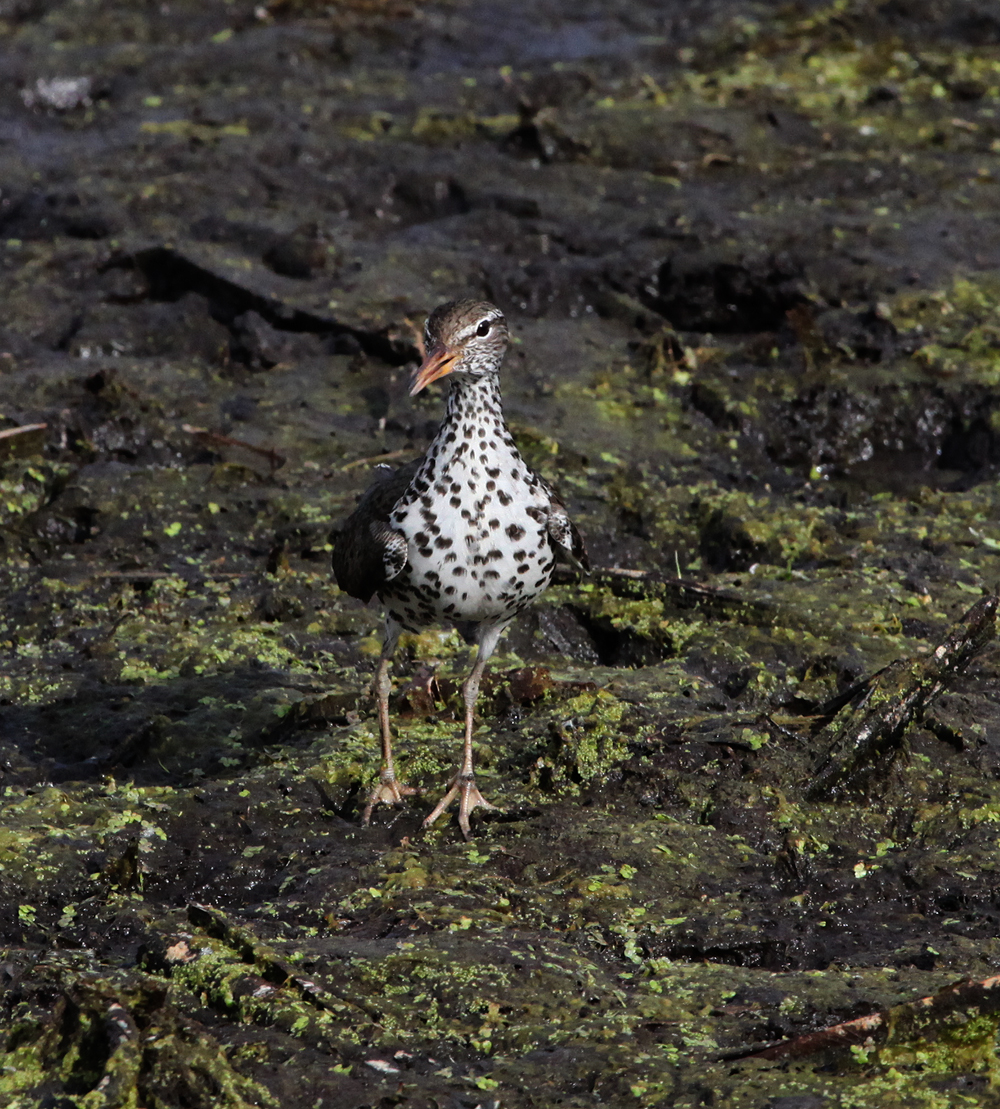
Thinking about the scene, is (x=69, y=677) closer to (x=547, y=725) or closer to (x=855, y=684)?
(x=547, y=725)

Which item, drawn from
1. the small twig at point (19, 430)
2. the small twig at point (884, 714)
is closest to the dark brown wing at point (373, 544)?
the small twig at point (884, 714)

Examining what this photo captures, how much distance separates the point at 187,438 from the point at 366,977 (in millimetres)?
4893

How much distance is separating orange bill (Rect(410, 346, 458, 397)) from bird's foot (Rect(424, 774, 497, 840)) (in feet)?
4.96

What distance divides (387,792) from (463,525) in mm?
1188

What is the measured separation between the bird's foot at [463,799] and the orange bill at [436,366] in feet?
4.96

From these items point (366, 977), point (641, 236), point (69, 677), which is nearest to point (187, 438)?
point (69, 677)

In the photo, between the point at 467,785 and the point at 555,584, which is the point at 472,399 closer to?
the point at 467,785

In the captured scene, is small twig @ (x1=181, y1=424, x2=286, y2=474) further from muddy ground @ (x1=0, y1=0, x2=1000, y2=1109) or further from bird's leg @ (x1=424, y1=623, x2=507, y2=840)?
bird's leg @ (x1=424, y1=623, x2=507, y2=840)

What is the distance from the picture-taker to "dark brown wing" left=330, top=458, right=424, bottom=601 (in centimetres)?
559

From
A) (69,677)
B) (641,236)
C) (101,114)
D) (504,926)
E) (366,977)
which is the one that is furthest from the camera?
(101,114)

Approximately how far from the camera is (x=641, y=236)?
11219 millimetres

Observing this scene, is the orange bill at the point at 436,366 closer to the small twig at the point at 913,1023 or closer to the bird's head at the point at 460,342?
the bird's head at the point at 460,342

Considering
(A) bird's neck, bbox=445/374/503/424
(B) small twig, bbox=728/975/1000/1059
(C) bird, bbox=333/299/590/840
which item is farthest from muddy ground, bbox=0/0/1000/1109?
(A) bird's neck, bbox=445/374/503/424

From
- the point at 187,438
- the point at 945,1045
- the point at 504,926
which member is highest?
the point at 945,1045
